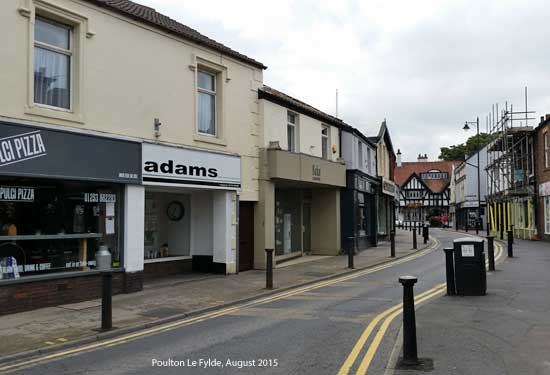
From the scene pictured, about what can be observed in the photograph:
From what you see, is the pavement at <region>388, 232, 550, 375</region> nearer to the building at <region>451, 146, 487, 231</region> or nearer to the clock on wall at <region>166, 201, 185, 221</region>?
the clock on wall at <region>166, 201, 185, 221</region>

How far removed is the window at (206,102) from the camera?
52.6 ft

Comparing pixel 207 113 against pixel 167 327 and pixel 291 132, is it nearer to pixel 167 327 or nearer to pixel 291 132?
pixel 291 132

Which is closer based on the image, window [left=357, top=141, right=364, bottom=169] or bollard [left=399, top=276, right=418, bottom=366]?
bollard [left=399, top=276, right=418, bottom=366]

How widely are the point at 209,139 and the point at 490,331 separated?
32.9ft

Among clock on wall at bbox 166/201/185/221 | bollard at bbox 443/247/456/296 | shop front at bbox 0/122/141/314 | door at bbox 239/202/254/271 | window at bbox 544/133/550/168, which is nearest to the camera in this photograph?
shop front at bbox 0/122/141/314

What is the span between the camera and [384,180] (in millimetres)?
32906

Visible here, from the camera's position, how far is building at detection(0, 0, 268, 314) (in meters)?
10.9

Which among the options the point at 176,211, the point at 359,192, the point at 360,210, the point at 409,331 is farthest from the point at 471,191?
the point at 409,331

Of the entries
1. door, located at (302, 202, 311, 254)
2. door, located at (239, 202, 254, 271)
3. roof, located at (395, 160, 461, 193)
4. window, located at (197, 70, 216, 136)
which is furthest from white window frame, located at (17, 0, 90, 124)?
roof, located at (395, 160, 461, 193)

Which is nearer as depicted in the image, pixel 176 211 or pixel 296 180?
pixel 176 211

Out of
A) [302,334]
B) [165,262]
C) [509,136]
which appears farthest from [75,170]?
[509,136]

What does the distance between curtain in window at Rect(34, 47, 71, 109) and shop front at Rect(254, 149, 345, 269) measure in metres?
7.53

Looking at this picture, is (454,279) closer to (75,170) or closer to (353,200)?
(75,170)

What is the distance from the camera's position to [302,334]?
845cm
